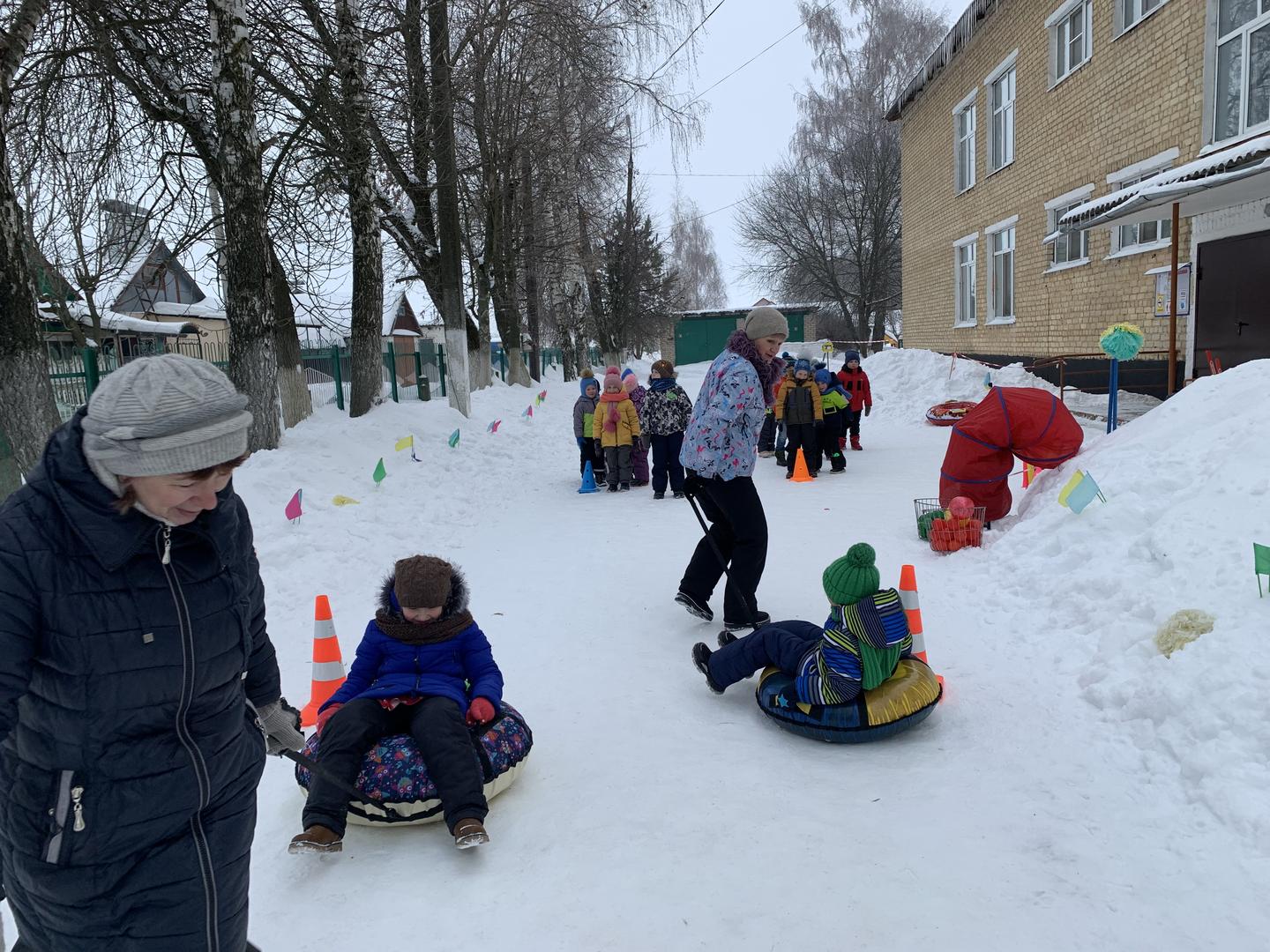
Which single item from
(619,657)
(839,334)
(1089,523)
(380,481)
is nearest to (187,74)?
(380,481)

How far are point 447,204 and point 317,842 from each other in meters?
11.7

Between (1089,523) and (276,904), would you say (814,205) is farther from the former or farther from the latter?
(276,904)

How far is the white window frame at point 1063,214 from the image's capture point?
14539 mm

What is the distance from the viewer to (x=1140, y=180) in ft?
42.5

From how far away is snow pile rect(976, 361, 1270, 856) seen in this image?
10.5 feet

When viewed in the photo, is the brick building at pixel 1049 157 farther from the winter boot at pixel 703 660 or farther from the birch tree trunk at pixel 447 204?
the winter boot at pixel 703 660

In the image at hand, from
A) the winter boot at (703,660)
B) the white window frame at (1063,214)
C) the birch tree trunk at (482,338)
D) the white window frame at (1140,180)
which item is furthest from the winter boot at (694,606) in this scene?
the birch tree trunk at (482,338)

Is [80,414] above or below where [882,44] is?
below

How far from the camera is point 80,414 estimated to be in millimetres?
1729

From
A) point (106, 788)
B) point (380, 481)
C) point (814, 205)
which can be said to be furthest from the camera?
point (814, 205)

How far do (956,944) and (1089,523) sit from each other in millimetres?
3586

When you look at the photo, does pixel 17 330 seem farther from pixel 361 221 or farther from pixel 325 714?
pixel 361 221

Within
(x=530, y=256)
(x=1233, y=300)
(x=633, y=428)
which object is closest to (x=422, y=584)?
(x=633, y=428)

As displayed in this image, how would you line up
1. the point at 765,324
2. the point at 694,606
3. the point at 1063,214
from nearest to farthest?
the point at 765,324, the point at 694,606, the point at 1063,214
